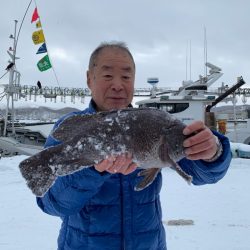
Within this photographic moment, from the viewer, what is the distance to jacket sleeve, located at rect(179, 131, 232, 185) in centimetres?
239

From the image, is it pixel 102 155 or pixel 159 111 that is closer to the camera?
pixel 102 155

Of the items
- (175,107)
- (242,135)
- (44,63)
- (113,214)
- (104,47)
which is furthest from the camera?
(242,135)

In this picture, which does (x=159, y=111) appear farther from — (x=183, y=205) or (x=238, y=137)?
(x=238, y=137)

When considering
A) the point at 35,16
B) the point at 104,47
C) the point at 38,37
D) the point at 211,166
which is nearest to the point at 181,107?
the point at 38,37

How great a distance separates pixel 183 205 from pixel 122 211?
205 inches

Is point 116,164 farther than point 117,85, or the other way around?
point 117,85

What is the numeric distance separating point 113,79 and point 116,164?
2.34ft

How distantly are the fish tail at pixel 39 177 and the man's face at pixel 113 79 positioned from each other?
0.69m

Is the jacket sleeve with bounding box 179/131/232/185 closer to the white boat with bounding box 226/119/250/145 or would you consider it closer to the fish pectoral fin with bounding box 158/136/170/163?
the fish pectoral fin with bounding box 158/136/170/163

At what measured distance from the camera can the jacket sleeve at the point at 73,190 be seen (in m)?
2.11

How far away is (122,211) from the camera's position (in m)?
2.35

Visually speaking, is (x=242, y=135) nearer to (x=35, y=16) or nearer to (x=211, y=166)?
(x=35, y=16)

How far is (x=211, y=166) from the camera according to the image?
2.40 meters

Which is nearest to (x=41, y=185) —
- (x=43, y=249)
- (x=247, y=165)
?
(x=43, y=249)
